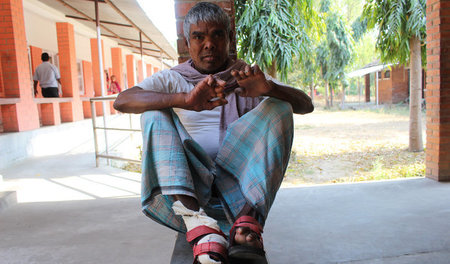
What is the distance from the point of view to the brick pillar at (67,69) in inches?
363

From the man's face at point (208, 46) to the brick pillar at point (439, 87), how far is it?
299 centimetres

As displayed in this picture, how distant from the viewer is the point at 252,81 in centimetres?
149

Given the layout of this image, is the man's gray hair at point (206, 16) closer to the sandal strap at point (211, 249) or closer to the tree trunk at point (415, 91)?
the sandal strap at point (211, 249)

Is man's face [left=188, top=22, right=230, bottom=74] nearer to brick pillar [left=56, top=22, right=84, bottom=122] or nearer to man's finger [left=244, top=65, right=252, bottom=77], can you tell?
man's finger [left=244, top=65, right=252, bottom=77]

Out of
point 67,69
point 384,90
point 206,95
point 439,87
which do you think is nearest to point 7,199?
point 206,95

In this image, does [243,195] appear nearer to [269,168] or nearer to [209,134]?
[269,168]

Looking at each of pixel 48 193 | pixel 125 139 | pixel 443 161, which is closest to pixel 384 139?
pixel 443 161

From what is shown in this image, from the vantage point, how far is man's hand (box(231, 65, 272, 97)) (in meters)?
1.46

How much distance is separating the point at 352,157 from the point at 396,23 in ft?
9.47

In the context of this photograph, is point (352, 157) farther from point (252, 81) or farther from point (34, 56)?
point (34, 56)

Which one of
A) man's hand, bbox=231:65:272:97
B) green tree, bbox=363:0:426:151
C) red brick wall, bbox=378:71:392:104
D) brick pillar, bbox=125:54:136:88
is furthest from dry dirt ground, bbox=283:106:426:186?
brick pillar, bbox=125:54:136:88

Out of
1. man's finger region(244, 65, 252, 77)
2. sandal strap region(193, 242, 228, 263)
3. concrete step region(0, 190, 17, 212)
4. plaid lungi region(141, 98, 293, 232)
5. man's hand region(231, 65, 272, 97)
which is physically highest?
man's finger region(244, 65, 252, 77)

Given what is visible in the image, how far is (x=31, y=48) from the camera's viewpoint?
339 inches

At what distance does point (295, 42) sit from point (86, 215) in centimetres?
411
